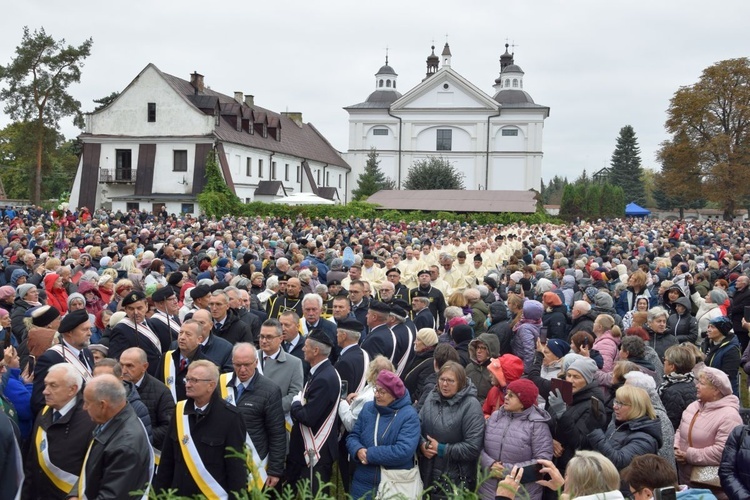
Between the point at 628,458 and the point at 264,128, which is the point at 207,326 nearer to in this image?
the point at 628,458

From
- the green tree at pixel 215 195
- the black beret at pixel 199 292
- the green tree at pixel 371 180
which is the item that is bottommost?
the black beret at pixel 199 292

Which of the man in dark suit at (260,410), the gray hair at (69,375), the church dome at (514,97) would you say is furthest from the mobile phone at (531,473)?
the church dome at (514,97)

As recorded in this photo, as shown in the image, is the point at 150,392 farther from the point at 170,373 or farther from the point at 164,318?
the point at 164,318

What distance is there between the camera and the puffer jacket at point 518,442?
5.05 m

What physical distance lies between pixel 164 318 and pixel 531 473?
426 cm

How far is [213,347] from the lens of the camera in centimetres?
658

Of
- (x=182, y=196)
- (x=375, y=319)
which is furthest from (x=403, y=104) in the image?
(x=375, y=319)

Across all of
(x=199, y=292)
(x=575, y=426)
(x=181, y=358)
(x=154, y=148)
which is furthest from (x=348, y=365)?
(x=154, y=148)

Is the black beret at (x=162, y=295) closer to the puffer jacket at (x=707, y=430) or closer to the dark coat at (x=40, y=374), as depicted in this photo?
the dark coat at (x=40, y=374)

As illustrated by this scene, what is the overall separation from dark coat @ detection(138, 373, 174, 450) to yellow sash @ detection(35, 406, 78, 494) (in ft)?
2.53

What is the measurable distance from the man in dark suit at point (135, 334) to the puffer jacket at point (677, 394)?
482 centimetres

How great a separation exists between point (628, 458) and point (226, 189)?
41251mm

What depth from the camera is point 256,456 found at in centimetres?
509

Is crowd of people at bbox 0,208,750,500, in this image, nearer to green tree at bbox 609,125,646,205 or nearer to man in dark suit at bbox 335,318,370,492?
man in dark suit at bbox 335,318,370,492
